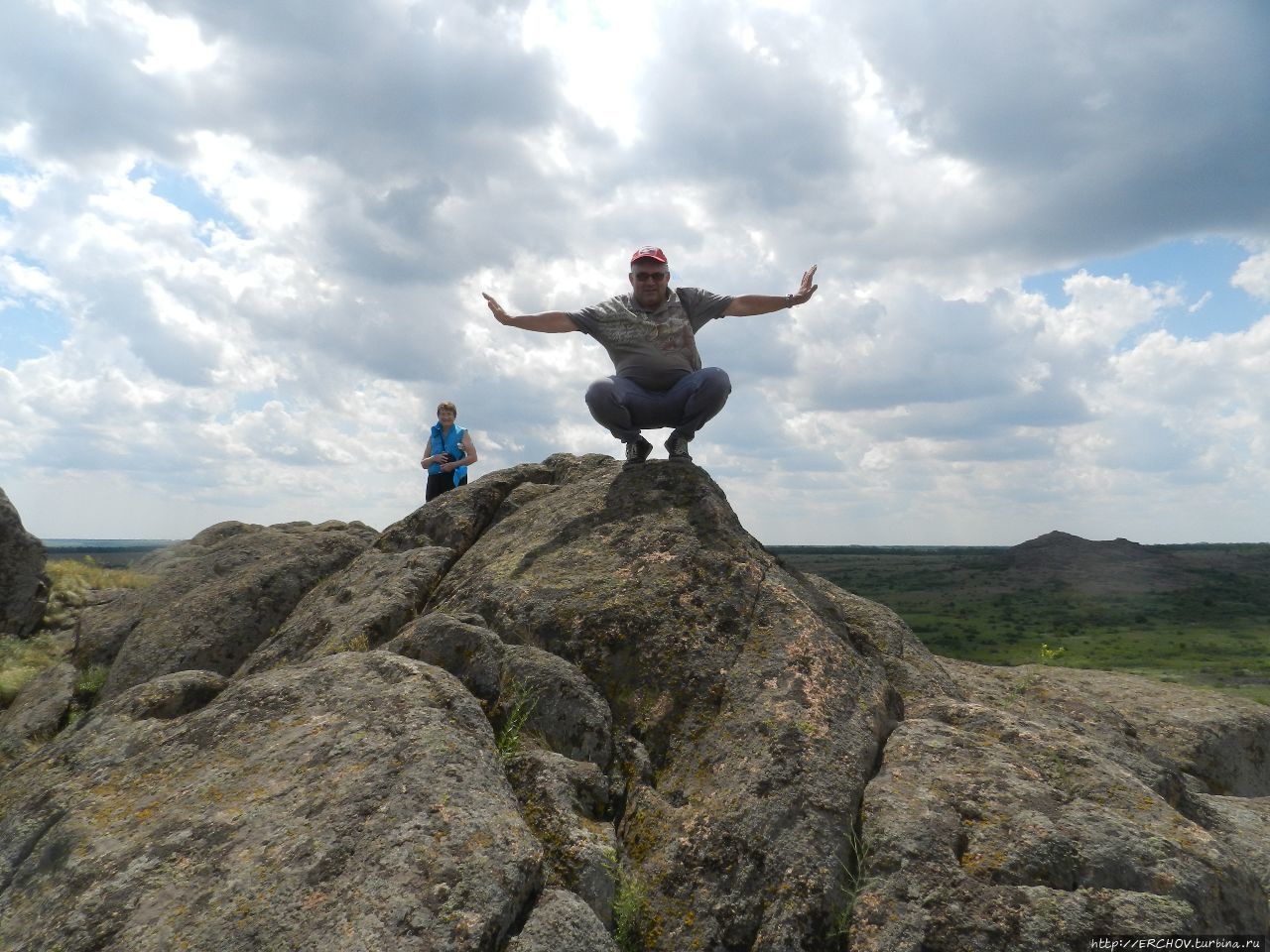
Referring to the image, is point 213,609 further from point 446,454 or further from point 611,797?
point 611,797

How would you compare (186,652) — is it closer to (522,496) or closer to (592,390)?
(522,496)

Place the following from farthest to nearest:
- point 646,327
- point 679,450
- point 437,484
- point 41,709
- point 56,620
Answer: point 56,620
point 437,484
point 41,709
point 679,450
point 646,327

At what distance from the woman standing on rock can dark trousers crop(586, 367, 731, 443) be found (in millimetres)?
5935

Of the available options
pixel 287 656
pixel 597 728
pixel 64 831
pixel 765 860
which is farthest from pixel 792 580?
pixel 64 831

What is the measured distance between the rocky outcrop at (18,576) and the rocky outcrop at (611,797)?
60.6 ft

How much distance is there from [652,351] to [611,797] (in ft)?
19.3

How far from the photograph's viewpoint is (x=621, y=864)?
20.6 feet

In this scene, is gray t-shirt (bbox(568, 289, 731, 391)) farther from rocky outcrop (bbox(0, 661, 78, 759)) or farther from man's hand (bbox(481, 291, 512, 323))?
rocky outcrop (bbox(0, 661, 78, 759))

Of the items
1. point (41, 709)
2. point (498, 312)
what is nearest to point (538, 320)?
point (498, 312)

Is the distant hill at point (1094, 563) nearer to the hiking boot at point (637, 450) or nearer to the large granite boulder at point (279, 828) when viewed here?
the hiking boot at point (637, 450)

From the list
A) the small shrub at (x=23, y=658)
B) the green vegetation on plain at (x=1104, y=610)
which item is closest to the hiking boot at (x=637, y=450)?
the small shrub at (x=23, y=658)

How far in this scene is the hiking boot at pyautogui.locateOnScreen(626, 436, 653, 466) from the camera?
11148 mm

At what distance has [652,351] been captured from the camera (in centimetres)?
1077

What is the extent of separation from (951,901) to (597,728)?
3.15 m
